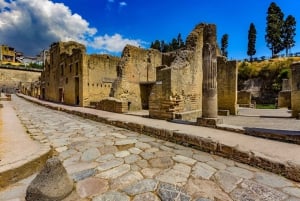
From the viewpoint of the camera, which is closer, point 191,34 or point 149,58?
point 191,34

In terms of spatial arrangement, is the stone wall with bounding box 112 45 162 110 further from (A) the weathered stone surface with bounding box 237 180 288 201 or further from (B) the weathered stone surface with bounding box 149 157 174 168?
(A) the weathered stone surface with bounding box 237 180 288 201

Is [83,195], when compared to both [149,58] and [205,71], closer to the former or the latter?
[205,71]

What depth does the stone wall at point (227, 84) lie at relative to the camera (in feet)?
39.5

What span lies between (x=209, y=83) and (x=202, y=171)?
151 inches

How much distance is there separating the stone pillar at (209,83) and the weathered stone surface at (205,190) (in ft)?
11.5

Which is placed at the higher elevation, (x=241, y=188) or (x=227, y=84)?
(x=227, y=84)

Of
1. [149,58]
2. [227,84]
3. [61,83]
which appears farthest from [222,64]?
[61,83]

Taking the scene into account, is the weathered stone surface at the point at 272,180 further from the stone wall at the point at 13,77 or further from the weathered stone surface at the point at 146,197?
the stone wall at the point at 13,77

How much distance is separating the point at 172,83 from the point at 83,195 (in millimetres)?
6214

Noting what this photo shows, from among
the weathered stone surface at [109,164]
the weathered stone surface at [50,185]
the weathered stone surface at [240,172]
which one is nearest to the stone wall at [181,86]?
the weathered stone surface at [240,172]

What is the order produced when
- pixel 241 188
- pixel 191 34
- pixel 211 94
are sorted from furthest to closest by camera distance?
pixel 191 34 → pixel 211 94 → pixel 241 188

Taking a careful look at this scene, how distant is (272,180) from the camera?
2.89m

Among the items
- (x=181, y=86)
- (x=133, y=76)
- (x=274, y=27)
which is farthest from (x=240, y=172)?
(x=274, y=27)

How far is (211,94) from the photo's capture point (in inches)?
249
